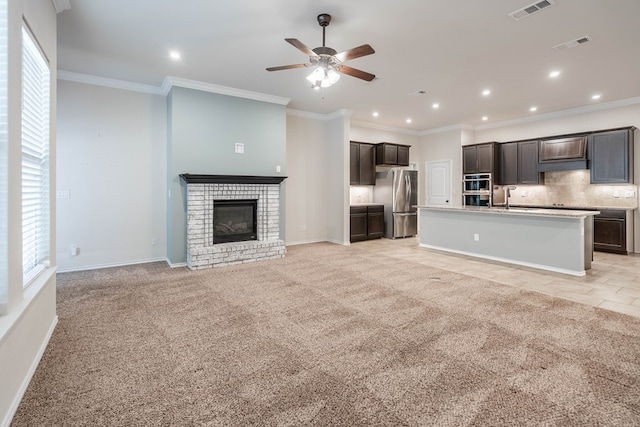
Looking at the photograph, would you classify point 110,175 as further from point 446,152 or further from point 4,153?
point 446,152

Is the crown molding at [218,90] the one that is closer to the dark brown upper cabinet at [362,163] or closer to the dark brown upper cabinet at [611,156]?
the dark brown upper cabinet at [362,163]

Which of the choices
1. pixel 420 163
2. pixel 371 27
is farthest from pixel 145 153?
pixel 420 163

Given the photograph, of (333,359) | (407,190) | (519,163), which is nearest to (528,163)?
(519,163)

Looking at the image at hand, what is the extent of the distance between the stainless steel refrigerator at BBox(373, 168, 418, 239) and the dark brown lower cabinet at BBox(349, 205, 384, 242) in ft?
0.72

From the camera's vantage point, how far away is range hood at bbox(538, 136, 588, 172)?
635 cm

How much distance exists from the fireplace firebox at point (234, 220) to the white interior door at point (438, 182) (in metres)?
5.48

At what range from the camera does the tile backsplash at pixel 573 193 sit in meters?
6.12

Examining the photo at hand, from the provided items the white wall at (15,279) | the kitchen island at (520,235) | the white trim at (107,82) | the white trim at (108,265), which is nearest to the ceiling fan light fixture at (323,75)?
the white wall at (15,279)

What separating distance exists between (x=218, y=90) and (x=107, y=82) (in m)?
1.66

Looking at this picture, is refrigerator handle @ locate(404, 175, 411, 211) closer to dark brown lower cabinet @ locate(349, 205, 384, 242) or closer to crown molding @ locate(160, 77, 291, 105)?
dark brown lower cabinet @ locate(349, 205, 384, 242)

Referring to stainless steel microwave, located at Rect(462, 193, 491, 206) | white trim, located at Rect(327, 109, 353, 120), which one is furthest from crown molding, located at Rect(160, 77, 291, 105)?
stainless steel microwave, located at Rect(462, 193, 491, 206)

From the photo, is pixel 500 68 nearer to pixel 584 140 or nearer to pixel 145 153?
pixel 584 140

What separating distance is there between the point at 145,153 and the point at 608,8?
6.21 m

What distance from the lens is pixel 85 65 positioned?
4.42 metres
